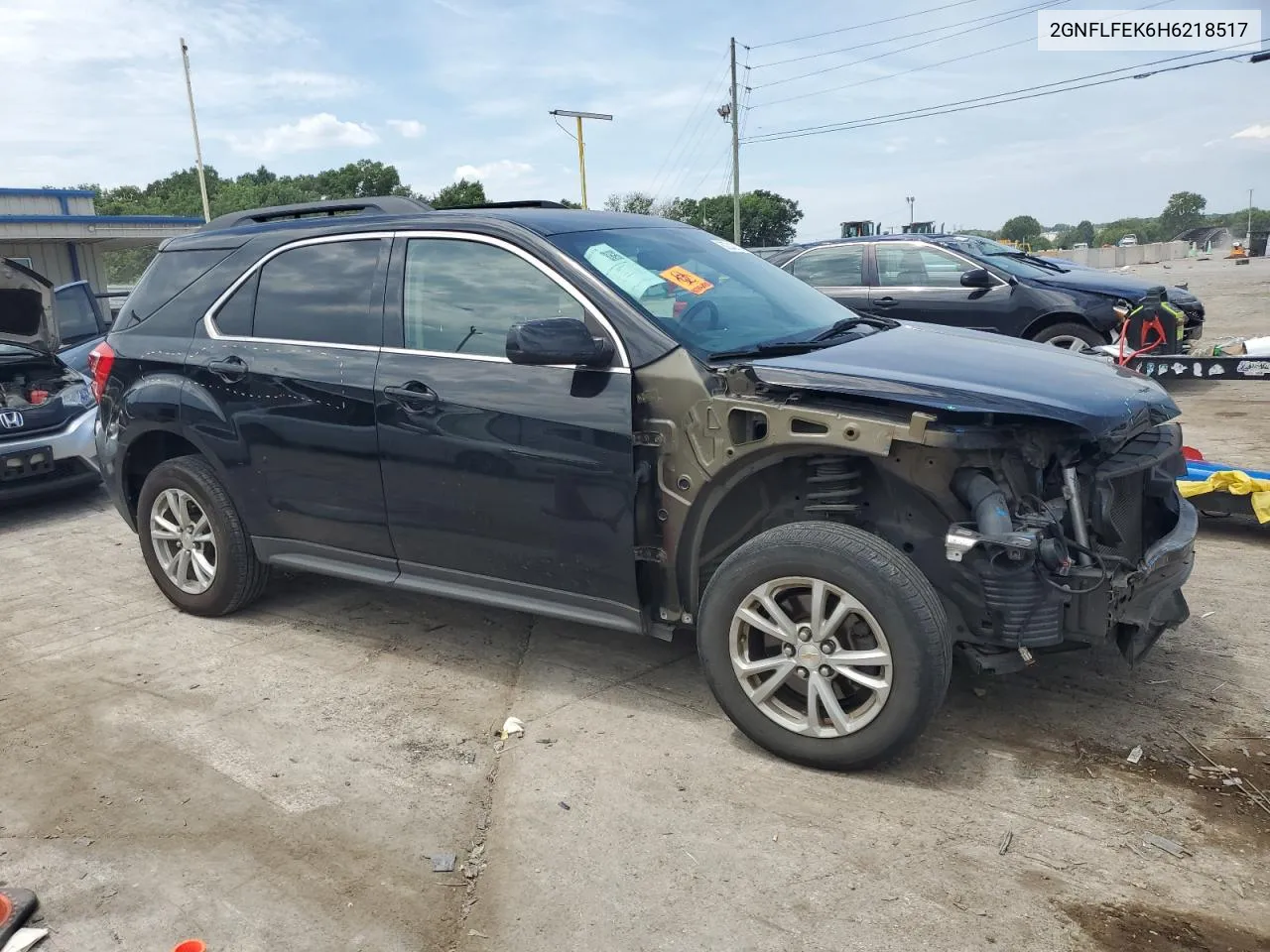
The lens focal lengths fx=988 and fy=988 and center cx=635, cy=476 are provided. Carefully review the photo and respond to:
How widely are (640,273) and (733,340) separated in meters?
0.47

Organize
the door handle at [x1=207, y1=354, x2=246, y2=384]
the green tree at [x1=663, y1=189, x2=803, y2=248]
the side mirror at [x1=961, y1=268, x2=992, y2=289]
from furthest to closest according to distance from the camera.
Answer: the green tree at [x1=663, y1=189, x2=803, y2=248], the side mirror at [x1=961, y1=268, x2=992, y2=289], the door handle at [x1=207, y1=354, x2=246, y2=384]

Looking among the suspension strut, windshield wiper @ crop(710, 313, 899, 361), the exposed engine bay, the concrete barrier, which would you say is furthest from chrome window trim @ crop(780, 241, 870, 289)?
the concrete barrier

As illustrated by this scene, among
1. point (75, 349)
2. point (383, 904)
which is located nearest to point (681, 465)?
point (383, 904)

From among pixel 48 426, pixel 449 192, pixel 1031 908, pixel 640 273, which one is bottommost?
pixel 1031 908

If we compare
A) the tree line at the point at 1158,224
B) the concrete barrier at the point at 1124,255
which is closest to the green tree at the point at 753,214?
the concrete barrier at the point at 1124,255

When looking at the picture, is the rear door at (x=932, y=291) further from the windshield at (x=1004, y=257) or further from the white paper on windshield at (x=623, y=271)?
the white paper on windshield at (x=623, y=271)

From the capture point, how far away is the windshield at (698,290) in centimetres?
371

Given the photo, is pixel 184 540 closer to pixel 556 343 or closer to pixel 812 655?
pixel 556 343

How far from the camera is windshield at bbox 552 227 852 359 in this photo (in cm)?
371

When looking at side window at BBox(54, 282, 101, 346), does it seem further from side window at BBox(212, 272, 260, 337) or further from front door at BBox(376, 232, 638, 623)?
front door at BBox(376, 232, 638, 623)

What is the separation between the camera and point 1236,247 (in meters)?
51.2

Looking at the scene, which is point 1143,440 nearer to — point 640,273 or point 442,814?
point 640,273

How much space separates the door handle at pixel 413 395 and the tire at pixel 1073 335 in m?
7.33

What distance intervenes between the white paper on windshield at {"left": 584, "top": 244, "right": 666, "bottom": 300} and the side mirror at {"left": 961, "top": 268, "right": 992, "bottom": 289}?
6740 mm
